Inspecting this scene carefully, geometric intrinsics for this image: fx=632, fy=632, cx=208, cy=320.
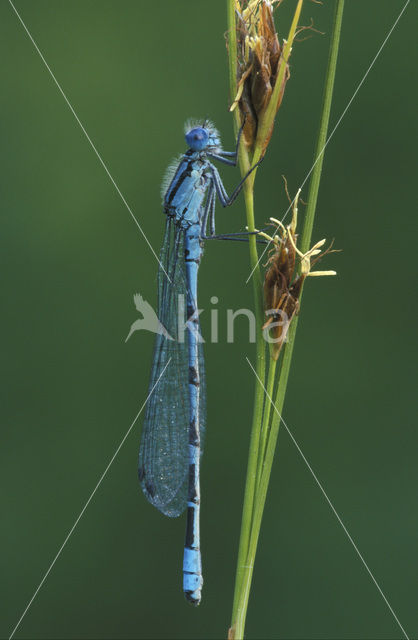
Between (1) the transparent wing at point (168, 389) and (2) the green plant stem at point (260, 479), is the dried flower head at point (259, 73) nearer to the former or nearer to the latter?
(2) the green plant stem at point (260, 479)

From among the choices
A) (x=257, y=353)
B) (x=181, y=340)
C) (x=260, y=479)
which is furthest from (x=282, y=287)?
(x=181, y=340)

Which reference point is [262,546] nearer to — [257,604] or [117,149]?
[257,604]

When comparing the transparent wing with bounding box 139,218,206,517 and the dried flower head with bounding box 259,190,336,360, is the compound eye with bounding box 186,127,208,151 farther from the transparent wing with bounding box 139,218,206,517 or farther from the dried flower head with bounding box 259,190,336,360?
the dried flower head with bounding box 259,190,336,360

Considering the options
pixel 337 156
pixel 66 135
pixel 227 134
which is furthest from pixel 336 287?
pixel 66 135

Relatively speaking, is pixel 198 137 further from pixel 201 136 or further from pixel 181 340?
pixel 181 340

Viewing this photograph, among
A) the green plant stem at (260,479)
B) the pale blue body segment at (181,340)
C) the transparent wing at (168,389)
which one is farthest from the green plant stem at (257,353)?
the transparent wing at (168,389)
